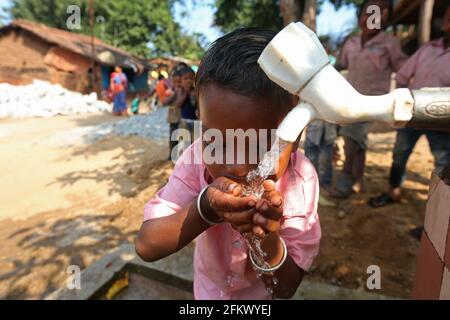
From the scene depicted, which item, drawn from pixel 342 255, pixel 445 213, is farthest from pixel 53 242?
pixel 445 213

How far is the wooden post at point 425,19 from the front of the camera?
3256mm

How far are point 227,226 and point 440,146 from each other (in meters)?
2.60

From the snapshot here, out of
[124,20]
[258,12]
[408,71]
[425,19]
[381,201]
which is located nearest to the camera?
[408,71]

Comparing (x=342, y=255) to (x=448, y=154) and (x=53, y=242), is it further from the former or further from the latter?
(x=53, y=242)

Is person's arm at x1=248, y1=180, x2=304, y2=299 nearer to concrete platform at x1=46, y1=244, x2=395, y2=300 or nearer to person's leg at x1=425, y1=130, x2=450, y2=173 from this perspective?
concrete platform at x1=46, y1=244, x2=395, y2=300

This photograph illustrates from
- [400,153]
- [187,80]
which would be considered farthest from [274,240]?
[187,80]

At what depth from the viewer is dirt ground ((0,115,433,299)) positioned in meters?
2.71

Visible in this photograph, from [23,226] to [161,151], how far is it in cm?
327

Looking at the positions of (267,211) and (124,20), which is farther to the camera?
(124,20)

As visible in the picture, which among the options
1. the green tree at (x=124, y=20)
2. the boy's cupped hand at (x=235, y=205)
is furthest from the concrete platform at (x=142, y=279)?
the green tree at (x=124, y=20)

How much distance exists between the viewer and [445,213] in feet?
2.77

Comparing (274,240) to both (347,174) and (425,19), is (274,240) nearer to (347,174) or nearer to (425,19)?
(347,174)

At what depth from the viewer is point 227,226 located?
1.25 metres
